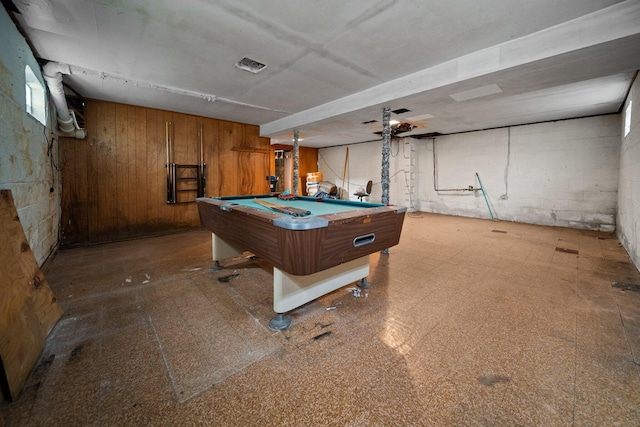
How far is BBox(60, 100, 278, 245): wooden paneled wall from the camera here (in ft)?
13.2

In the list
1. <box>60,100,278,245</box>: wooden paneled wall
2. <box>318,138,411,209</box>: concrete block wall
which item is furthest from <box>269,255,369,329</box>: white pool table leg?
<box>318,138,411,209</box>: concrete block wall

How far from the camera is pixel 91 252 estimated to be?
361 cm

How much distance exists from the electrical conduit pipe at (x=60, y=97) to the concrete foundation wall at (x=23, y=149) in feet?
0.33

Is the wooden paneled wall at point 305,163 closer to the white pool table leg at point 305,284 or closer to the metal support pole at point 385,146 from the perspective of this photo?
the metal support pole at point 385,146

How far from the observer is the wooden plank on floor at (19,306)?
3.93 feet

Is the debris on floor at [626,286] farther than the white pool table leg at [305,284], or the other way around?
the debris on floor at [626,286]

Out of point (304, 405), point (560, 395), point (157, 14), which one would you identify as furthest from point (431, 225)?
point (157, 14)

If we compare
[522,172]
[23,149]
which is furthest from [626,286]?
[23,149]

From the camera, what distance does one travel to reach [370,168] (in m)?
8.74

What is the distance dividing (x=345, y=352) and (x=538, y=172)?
662 cm

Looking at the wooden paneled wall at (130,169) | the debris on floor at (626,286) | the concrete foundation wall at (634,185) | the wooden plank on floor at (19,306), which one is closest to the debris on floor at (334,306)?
the wooden plank on floor at (19,306)

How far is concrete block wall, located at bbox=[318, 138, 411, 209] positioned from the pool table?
19.0 ft

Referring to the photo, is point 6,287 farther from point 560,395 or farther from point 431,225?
point 431,225

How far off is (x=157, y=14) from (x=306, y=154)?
7753mm
